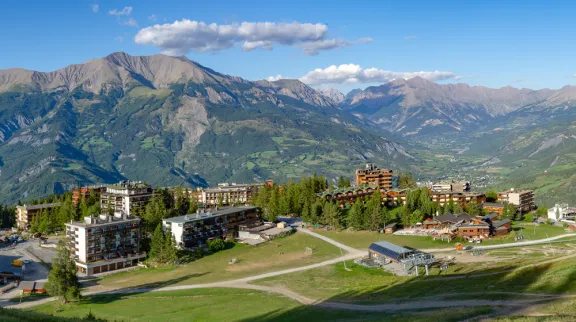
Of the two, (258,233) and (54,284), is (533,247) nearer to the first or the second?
(258,233)

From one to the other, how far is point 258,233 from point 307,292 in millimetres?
56867

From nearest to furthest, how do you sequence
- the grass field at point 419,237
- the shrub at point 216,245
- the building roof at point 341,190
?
the grass field at point 419,237 → the shrub at point 216,245 → the building roof at point 341,190

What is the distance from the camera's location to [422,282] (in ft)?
253

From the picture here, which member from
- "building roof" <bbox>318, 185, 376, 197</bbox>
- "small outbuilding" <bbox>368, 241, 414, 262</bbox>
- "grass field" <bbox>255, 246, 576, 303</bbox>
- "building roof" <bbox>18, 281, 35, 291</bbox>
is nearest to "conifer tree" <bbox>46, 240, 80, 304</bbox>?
"building roof" <bbox>18, 281, 35, 291</bbox>

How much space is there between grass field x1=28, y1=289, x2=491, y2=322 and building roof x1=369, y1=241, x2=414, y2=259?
34851 mm

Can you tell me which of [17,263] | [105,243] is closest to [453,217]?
[105,243]

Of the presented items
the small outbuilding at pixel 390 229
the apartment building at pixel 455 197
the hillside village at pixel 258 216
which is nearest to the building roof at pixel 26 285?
the hillside village at pixel 258 216

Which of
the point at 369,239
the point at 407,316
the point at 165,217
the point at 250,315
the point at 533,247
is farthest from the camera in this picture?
the point at 165,217

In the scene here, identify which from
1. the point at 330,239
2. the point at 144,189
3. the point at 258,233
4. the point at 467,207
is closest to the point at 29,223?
the point at 144,189

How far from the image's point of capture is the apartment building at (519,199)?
170 metres

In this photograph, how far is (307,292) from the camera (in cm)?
8138

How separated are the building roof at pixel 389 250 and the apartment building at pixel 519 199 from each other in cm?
7970

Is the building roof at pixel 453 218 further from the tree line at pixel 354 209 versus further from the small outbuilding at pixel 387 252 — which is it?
the small outbuilding at pixel 387 252

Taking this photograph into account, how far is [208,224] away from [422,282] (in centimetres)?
7126
